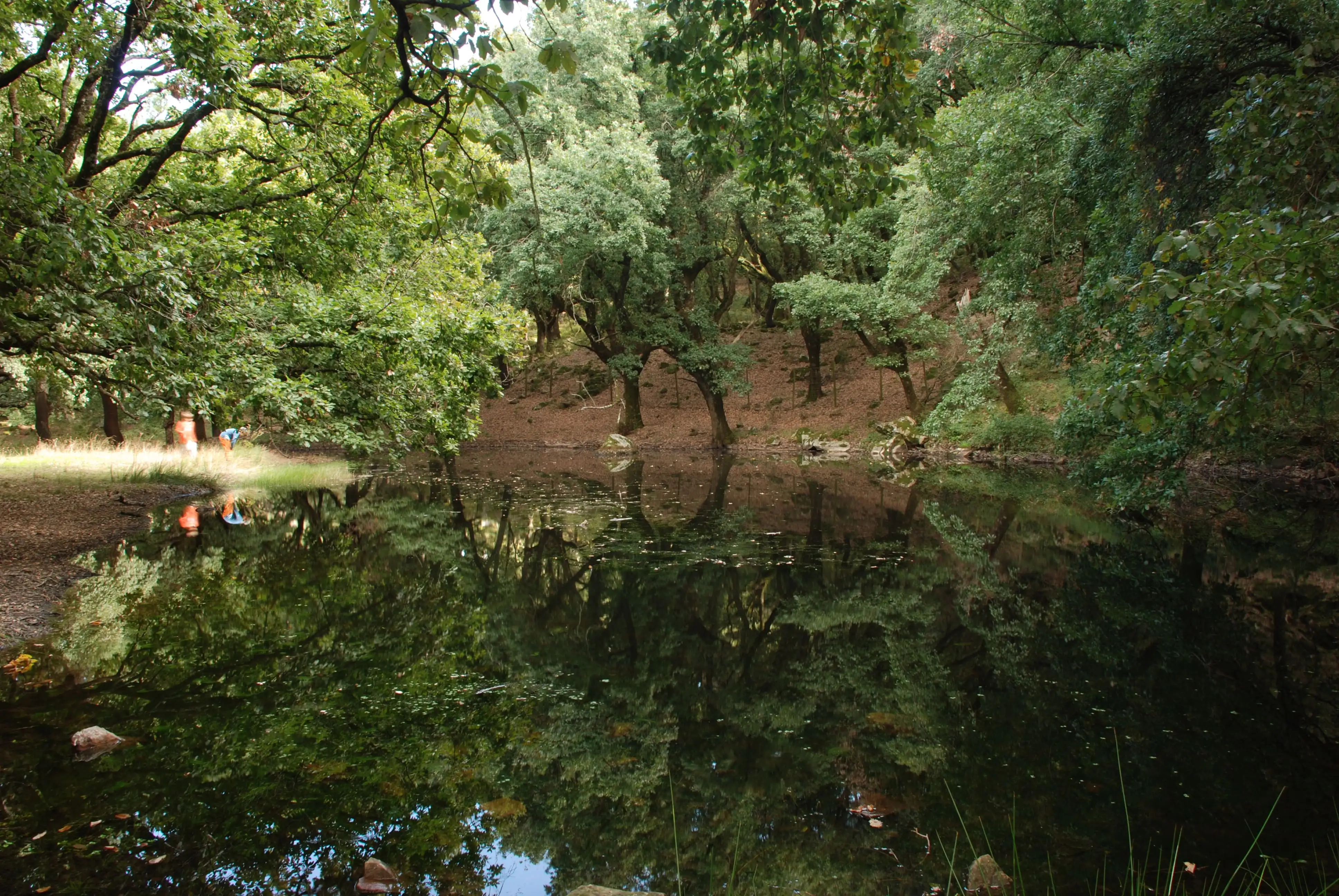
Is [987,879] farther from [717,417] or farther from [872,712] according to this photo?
[717,417]

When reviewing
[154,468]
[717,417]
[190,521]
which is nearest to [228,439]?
[154,468]

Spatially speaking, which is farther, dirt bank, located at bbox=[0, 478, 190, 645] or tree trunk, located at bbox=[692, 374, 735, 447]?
tree trunk, located at bbox=[692, 374, 735, 447]

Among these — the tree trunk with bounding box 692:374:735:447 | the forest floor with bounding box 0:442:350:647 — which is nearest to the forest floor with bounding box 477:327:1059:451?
the tree trunk with bounding box 692:374:735:447

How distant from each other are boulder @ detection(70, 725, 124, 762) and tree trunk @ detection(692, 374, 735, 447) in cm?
2835

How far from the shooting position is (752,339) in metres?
40.5

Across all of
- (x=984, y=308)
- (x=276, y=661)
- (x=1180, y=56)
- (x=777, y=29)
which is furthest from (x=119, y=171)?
(x=984, y=308)

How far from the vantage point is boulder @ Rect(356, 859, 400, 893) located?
140 inches

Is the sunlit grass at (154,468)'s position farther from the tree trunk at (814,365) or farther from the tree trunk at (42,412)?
the tree trunk at (814,365)

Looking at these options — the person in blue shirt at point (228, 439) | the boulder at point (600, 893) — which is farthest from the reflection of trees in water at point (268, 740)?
the person in blue shirt at point (228, 439)

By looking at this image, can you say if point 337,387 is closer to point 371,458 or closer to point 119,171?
point 119,171

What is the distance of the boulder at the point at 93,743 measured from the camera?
181 inches

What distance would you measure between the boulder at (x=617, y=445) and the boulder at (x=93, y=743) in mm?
27950

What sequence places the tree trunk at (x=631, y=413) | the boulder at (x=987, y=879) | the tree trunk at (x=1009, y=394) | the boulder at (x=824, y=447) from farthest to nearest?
the tree trunk at (x=631, y=413)
the boulder at (x=824, y=447)
the tree trunk at (x=1009, y=394)
the boulder at (x=987, y=879)

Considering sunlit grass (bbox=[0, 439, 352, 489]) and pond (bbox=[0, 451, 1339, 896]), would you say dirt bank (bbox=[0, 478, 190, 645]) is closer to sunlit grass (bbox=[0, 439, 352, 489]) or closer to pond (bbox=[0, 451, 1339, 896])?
pond (bbox=[0, 451, 1339, 896])
